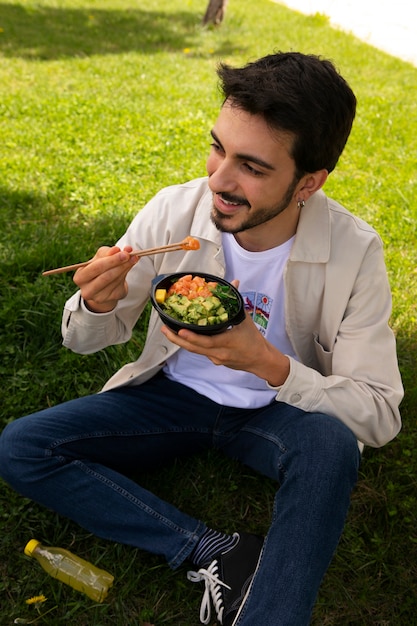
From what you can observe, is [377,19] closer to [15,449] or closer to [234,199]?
[234,199]

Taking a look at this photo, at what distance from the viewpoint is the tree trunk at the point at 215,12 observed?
916cm

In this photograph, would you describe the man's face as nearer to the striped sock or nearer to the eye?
the eye

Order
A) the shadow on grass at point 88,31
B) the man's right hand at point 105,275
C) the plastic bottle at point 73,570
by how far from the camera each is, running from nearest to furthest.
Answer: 1. the man's right hand at point 105,275
2. the plastic bottle at point 73,570
3. the shadow on grass at point 88,31

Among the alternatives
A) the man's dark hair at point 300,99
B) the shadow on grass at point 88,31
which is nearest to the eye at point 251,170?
the man's dark hair at point 300,99

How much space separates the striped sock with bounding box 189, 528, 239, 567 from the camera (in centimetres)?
223

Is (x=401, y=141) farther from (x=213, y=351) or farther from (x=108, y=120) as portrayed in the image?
(x=213, y=351)

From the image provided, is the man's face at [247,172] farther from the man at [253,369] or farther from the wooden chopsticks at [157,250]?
the wooden chopsticks at [157,250]

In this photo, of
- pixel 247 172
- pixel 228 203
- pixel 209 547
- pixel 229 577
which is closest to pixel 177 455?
pixel 209 547

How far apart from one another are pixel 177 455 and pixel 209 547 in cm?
42

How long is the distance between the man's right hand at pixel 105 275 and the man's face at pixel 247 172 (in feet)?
1.17

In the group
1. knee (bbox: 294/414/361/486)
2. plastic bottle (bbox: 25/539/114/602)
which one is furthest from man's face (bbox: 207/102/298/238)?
plastic bottle (bbox: 25/539/114/602)

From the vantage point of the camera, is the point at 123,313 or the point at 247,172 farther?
the point at 123,313

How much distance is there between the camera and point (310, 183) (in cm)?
228

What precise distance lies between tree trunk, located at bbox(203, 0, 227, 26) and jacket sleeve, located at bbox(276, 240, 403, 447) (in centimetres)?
799
